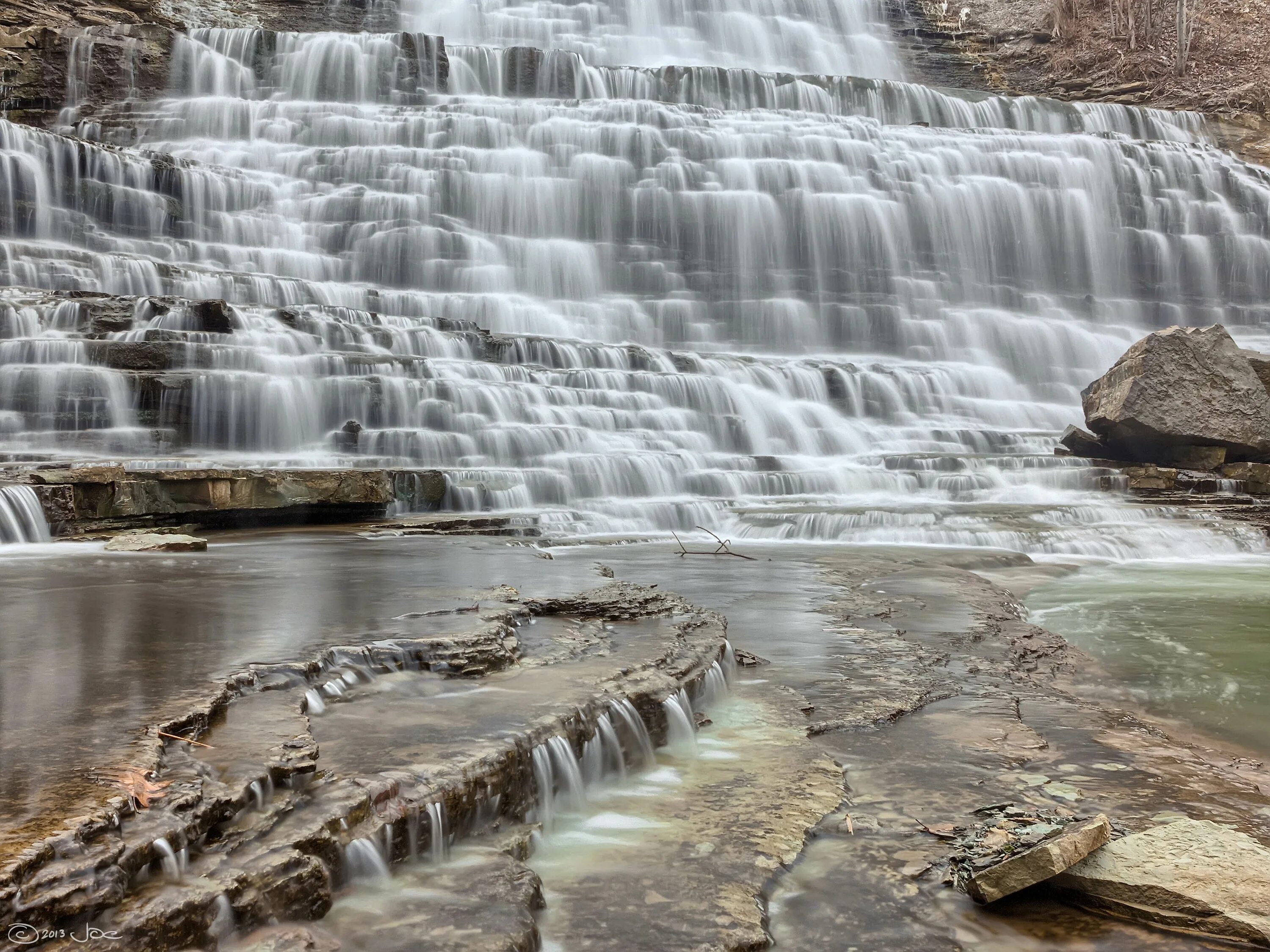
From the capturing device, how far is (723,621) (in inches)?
185

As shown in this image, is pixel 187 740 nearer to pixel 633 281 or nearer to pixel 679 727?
pixel 679 727

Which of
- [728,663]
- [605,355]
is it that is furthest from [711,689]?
[605,355]

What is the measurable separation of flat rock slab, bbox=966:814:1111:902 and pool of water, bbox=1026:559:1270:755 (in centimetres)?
168

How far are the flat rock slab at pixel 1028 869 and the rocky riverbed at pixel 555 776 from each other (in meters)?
0.06

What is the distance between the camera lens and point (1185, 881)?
2.44 metres

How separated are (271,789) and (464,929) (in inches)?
23.1

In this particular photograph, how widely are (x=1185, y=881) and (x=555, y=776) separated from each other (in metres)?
1.62

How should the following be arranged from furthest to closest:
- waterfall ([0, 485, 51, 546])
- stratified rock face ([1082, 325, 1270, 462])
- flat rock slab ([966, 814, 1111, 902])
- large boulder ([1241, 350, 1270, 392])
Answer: large boulder ([1241, 350, 1270, 392])
stratified rock face ([1082, 325, 1270, 462])
waterfall ([0, 485, 51, 546])
flat rock slab ([966, 814, 1111, 902])

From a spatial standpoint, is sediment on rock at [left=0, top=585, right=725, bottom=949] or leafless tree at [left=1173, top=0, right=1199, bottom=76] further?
leafless tree at [left=1173, top=0, right=1199, bottom=76]

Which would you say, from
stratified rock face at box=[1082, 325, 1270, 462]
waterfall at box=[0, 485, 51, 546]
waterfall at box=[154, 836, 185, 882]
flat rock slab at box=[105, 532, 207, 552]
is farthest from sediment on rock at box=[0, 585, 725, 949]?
stratified rock face at box=[1082, 325, 1270, 462]

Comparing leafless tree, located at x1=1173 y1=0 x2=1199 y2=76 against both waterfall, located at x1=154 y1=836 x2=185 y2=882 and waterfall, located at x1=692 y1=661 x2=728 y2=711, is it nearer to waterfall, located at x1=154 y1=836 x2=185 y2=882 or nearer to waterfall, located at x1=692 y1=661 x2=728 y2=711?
waterfall, located at x1=692 y1=661 x2=728 y2=711

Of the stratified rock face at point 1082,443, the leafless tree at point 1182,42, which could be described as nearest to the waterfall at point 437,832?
the stratified rock face at point 1082,443

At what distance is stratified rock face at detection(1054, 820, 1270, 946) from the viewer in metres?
2.32

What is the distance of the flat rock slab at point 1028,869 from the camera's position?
8.07 ft
